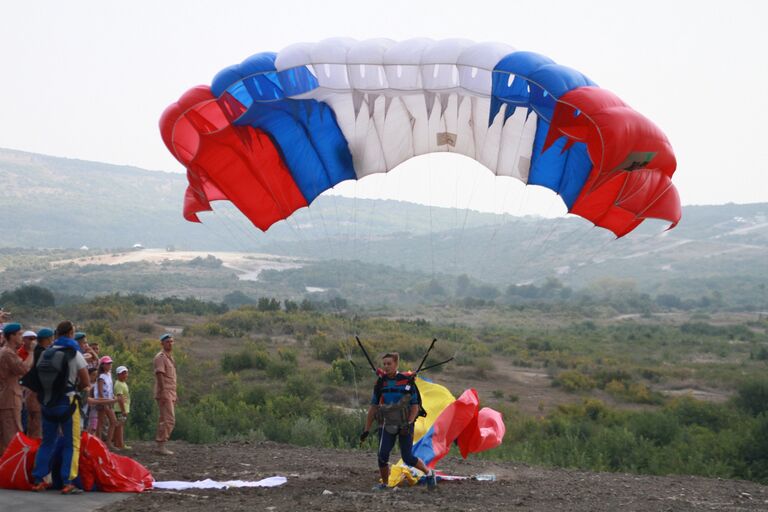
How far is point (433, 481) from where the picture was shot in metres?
9.97

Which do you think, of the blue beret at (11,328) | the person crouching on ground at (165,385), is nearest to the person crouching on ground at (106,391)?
the person crouching on ground at (165,385)

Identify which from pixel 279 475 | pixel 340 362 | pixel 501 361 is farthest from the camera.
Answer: pixel 501 361

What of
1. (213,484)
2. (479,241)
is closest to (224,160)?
(213,484)

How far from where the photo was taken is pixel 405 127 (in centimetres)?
1264

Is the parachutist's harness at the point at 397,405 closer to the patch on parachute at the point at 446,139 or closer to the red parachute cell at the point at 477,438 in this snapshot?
the red parachute cell at the point at 477,438

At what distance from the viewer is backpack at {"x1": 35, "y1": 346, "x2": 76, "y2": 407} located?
8.68m

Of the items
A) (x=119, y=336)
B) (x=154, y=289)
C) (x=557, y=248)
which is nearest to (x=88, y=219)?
(x=557, y=248)

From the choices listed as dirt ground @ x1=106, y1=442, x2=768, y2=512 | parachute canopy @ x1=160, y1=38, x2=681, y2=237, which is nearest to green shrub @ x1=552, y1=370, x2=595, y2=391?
dirt ground @ x1=106, y1=442, x2=768, y2=512

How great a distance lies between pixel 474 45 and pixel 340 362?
1309cm

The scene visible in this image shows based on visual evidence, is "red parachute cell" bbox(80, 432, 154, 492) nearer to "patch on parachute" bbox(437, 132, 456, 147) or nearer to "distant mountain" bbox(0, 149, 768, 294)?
"patch on parachute" bbox(437, 132, 456, 147)

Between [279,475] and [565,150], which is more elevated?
[565,150]

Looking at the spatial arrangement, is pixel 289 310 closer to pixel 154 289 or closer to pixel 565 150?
pixel 565 150

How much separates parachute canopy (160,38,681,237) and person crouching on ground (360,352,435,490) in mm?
3212

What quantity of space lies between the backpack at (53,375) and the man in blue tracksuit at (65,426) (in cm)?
1
